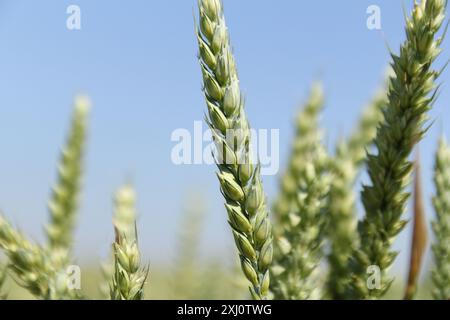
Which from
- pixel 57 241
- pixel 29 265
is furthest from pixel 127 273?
Answer: pixel 57 241

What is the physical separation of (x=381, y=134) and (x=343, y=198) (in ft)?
2.16

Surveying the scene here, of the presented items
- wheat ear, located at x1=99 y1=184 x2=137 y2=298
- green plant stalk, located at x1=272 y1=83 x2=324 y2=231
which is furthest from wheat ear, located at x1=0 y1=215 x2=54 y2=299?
green plant stalk, located at x1=272 y1=83 x2=324 y2=231

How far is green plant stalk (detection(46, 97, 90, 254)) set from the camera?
2.18 m

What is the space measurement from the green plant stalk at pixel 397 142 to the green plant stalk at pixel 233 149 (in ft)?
1.23

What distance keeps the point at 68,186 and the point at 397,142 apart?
1552 mm

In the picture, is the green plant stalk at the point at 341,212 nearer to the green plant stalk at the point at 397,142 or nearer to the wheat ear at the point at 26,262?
the green plant stalk at the point at 397,142

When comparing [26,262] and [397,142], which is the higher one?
[397,142]

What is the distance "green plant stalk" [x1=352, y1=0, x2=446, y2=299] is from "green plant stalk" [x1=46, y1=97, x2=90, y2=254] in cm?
118

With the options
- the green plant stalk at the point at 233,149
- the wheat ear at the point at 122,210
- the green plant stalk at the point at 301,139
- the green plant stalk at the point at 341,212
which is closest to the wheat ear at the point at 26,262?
the wheat ear at the point at 122,210

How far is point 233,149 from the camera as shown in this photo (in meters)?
1.13

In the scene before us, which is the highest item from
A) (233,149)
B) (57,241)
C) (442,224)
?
(233,149)

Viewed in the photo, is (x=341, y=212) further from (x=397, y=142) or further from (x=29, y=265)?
(x=29, y=265)
